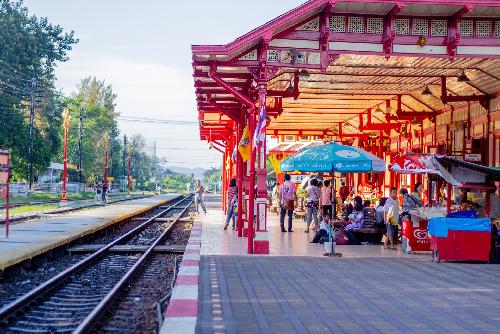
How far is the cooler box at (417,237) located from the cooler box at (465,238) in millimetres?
1946

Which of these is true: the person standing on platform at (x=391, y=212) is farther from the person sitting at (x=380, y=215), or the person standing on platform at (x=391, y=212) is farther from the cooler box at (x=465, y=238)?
the cooler box at (x=465, y=238)

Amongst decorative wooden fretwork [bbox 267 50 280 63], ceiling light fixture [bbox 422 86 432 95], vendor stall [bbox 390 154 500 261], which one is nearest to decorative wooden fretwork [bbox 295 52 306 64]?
decorative wooden fretwork [bbox 267 50 280 63]

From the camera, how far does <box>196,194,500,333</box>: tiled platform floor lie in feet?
24.5

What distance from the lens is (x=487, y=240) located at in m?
13.7

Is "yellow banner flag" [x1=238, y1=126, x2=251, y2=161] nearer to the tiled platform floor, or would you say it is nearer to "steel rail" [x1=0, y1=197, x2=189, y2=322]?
the tiled platform floor

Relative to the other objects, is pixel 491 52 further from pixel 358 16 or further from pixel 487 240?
pixel 487 240

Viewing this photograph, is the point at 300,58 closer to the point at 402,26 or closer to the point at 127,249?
the point at 402,26

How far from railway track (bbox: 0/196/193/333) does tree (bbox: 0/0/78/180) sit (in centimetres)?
4319

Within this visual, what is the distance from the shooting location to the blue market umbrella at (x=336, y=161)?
50.2 ft

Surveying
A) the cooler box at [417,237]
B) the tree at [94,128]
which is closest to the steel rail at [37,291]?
the cooler box at [417,237]

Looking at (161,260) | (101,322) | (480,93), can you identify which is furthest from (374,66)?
(101,322)

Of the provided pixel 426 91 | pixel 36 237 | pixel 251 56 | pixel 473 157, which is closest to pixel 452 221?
pixel 251 56

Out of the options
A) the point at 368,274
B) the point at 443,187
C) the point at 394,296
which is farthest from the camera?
the point at 443,187

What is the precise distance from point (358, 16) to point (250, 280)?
7247mm
